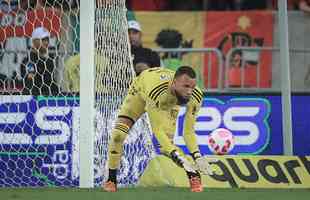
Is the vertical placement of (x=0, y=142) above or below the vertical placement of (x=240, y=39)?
below

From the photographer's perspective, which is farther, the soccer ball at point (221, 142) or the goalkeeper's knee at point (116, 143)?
the soccer ball at point (221, 142)

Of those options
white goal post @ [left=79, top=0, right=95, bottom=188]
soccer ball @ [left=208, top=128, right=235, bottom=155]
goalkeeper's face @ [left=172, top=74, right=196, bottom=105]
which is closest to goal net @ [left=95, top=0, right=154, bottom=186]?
white goal post @ [left=79, top=0, right=95, bottom=188]

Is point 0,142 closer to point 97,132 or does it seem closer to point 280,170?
point 97,132

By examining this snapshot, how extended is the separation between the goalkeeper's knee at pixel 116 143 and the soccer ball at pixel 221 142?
6.79 feet

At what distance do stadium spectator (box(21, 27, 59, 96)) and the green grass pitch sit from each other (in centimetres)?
178

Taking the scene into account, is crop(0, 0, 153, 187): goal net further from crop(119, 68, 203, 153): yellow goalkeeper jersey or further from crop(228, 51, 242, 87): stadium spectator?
crop(228, 51, 242, 87): stadium spectator

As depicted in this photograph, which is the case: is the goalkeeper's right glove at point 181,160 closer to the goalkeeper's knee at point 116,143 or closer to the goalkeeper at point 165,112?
the goalkeeper at point 165,112

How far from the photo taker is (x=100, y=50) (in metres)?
11.7

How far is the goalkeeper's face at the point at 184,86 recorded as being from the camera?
10.1 meters

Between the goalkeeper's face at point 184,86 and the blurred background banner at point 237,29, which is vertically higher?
the blurred background banner at point 237,29

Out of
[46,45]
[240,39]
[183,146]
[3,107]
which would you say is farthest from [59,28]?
[240,39]

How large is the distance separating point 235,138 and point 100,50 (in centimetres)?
253

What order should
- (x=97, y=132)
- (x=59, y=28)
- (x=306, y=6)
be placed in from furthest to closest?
(x=306, y=6), (x=59, y=28), (x=97, y=132)

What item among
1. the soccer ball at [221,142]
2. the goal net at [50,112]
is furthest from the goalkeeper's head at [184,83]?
the soccer ball at [221,142]
